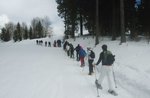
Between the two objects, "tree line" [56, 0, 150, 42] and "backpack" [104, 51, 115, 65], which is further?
"tree line" [56, 0, 150, 42]

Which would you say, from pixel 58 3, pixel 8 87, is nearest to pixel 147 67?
pixel 8 87

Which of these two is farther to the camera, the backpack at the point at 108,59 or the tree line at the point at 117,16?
the tree line at the point at 117,16

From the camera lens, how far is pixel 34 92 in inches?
512

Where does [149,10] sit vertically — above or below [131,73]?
above

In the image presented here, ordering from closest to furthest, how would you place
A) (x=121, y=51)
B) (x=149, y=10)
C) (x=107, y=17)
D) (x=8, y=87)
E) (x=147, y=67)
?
(x=8, y=87)
(x=147, y=67)
(x=121, y=51)
(x=149, y=10)
(x=107, y=17)

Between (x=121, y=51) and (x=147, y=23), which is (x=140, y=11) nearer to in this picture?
(x=147, y=23)

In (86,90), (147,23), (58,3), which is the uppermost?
(58,3)

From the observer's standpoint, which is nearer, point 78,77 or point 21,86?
point 21,86

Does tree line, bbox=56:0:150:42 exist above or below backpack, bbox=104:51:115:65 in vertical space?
above

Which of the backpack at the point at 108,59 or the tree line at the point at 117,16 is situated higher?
the tree line at the point at 117,16

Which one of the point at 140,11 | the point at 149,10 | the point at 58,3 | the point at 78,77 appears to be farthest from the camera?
the point at 58,3

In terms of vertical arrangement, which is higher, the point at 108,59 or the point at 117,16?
the point at 117,16

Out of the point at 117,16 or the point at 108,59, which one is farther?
the point at 117,16

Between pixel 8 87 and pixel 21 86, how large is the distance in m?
0.63
